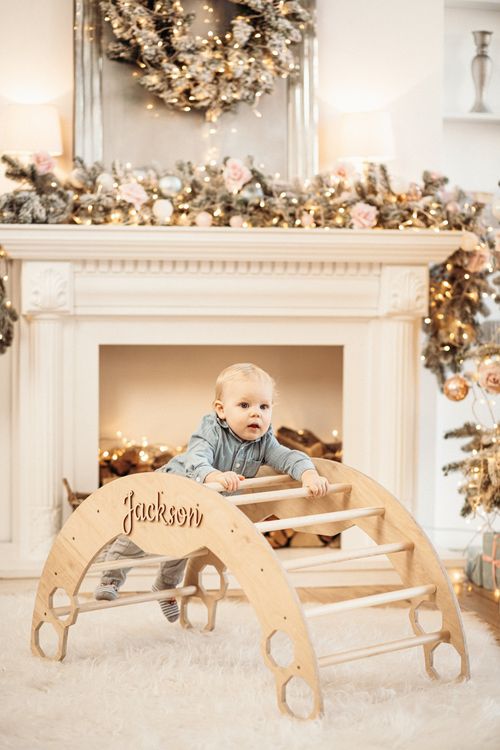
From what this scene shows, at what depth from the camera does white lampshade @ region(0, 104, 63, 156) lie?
3.87 m

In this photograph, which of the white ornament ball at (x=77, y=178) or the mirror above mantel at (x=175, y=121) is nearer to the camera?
the white ornament ball at (x=77, y=178)

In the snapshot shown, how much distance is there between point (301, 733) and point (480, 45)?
3.37 m

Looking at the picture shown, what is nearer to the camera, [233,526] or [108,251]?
[233,526]

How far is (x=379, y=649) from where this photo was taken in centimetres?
240

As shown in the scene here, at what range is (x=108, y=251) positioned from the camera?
3820 mm

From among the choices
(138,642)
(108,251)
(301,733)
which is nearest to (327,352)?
(108,251)

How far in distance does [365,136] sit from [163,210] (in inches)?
35.2

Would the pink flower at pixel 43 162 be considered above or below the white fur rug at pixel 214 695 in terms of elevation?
above

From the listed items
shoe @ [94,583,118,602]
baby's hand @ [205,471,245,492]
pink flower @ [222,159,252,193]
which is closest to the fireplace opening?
pink flower @ [222,159,252,193]

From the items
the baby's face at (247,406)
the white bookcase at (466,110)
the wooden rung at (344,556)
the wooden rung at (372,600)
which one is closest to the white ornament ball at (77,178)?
the baby's face at (247,406)

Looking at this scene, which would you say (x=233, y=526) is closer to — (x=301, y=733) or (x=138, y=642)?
(x=301, y=733)

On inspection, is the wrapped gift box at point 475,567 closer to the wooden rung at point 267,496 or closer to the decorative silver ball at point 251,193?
the wooden rung at point 267,496

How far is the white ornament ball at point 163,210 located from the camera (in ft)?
12.5

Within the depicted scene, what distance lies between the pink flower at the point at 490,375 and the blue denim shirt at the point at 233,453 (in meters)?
0.97
